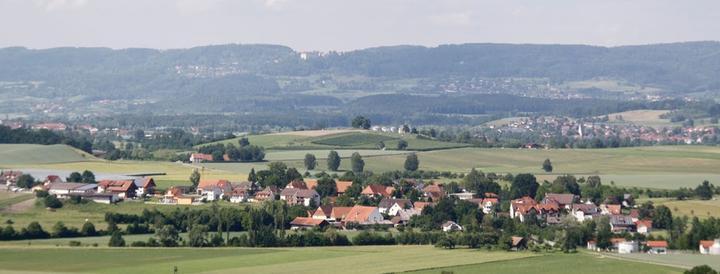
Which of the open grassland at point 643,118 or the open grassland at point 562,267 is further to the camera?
the open grassland at point 643,118

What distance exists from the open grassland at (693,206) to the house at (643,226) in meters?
2.36

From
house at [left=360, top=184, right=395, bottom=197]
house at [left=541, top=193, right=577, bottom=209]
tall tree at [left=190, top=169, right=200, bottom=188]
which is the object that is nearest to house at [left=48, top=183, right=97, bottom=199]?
tall tree at [left=190, top=169, right=200, bottom=188]

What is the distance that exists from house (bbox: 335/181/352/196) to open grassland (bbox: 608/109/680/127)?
103667mm

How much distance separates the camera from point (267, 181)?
7875cm

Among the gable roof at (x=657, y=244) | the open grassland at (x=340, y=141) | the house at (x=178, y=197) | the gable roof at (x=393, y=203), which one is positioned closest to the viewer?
the gable roof at (x=657, y=244)

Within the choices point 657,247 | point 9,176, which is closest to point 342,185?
point 9,176

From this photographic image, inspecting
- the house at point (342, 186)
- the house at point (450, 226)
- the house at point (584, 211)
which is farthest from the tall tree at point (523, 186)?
the house at point (450, 226)

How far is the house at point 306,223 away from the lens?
6361 centimetres

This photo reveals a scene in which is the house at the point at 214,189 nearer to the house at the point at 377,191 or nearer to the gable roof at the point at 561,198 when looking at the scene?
the house at the point at 377,191

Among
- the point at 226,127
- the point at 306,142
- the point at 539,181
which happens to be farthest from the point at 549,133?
the point at 539,181

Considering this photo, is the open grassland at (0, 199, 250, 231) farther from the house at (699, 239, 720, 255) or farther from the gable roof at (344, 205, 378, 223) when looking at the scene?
the house at (699, 239, 720, 255)

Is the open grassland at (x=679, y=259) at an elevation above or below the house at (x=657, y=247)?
above

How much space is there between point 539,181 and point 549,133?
87.4m

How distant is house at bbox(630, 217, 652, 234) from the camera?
63531 millimetres
